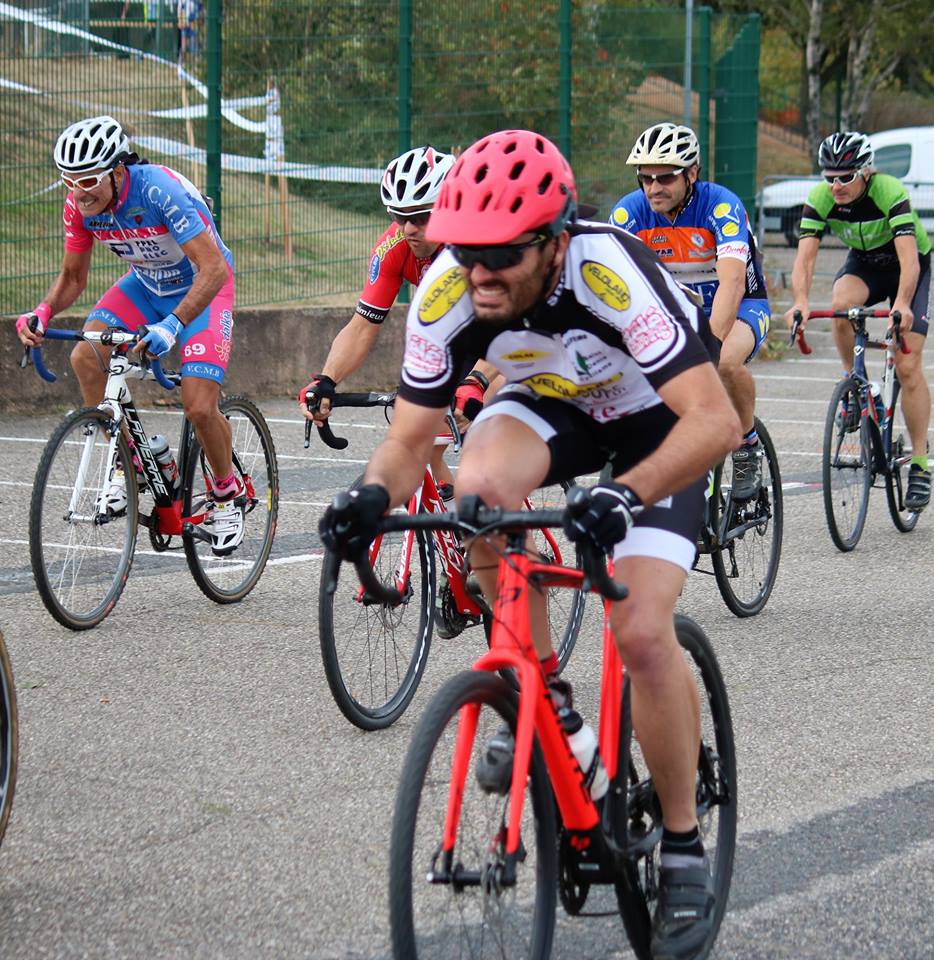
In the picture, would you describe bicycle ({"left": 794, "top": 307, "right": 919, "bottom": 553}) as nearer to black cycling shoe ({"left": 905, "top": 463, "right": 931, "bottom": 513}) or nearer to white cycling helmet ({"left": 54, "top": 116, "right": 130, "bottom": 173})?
black cycling shoe ({"left": 905, "top": 463, "right": 931, "bottom": 513})

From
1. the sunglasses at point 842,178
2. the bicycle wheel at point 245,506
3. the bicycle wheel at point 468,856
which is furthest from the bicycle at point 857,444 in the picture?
the bicycle wheel at point 468,856

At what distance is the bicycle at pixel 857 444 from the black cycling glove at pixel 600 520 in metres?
5.60

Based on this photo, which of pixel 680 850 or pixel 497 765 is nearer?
pixel 497 765

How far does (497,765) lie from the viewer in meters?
3.18

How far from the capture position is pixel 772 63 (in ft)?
185

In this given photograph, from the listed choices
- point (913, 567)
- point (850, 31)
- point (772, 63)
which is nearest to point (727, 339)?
point (913, 567)

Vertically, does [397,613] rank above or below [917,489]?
below

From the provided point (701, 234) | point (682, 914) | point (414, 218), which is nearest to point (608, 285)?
point (682, 914)

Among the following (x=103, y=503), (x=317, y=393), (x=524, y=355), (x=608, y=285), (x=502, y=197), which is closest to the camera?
(x=502, y=197)

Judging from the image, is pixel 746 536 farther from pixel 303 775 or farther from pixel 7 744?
pixel 7 744

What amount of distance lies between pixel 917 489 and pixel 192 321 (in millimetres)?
4210

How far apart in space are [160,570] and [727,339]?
2.92 metres

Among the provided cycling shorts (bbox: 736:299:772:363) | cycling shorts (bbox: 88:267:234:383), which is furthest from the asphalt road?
cycling shorts (bbox: 736:299:772:363)

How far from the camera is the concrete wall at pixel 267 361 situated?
1241cm
